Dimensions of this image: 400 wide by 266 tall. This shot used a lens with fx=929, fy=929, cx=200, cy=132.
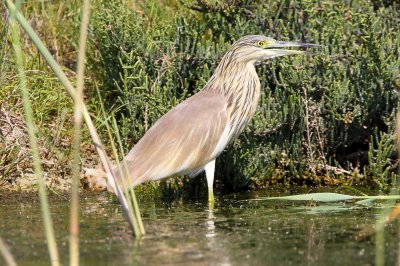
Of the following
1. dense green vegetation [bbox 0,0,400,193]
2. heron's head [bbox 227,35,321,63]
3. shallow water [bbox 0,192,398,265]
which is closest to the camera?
shallow water [bbox 0,192,398,265]

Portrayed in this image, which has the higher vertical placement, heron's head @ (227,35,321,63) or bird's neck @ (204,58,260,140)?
heron's head @ (227,35,321,63)

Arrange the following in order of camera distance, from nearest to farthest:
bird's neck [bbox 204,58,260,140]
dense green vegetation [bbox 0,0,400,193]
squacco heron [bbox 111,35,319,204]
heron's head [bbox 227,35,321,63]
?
squacco heron [bbox 111,35,319,204] < bird's neck [bbox 204,58,260,140] < heron's head [bbox 227,35,321,63] < dense green vegetation [bbox 0,0,400,193]

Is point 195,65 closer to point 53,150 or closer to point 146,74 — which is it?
point 146,74

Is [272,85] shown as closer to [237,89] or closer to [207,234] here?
[237,89]

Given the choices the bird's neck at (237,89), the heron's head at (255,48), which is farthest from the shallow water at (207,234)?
the heron's head at (255,48)

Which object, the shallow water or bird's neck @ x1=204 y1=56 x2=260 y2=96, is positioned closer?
the shallow water

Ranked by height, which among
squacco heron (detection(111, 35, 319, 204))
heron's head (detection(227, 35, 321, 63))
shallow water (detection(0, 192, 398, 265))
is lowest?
A: shallow water (detection(0, 192, 398, 265))

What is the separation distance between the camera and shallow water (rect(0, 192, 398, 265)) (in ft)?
14.8

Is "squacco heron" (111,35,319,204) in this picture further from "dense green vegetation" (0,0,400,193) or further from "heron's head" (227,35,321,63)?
"dense green vegetation" (0,0,400,193)

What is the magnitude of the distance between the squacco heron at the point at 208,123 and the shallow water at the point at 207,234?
29 centimetres

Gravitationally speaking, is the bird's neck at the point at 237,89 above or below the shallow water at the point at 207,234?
above

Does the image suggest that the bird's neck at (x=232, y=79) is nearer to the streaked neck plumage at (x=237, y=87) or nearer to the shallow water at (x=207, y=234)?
the streaked neck plumage at (x=237, y=87)

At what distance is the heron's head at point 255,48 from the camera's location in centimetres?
700

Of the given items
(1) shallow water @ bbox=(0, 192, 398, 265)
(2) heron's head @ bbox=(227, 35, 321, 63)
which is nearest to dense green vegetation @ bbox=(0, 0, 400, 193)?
(2) heron's head @ bbox=(227, 35, 321, 63)
